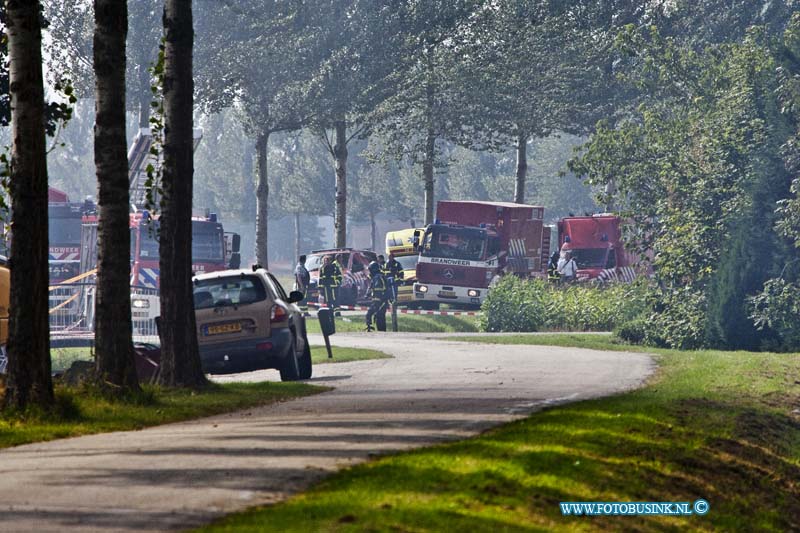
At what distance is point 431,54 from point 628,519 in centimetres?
4895

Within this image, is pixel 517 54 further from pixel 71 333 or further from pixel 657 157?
pixel 71 333

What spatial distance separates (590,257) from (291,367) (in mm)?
31868

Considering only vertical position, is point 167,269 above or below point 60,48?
below

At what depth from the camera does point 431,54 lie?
57.6m

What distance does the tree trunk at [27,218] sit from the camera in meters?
14.0

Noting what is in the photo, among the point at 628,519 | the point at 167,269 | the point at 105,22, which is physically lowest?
the point at 628,519

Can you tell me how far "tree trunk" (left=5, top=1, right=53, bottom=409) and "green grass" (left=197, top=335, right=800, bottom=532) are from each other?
4607 millimetres

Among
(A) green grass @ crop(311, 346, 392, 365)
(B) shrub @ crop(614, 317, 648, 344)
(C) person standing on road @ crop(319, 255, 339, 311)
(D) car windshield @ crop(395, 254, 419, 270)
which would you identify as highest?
(D) car windshield @ crop(395, 254, 419, 270)

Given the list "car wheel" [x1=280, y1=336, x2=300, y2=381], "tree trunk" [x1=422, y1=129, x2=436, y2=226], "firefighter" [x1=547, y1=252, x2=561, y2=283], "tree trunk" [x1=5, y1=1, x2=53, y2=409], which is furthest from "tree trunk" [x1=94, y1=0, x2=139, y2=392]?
"tree trunk" [x1=422, y1=129, x2=436, y2=226]

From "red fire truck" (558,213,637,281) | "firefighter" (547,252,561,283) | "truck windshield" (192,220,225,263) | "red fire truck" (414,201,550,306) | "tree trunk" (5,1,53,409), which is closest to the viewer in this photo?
"tree trunk" (5,1,53,409)

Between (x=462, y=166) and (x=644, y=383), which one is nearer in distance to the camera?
(x=644, y=383)

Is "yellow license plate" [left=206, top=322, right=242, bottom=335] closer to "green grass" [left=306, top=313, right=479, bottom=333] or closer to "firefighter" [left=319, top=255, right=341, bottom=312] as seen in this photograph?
"firefighter" [left=319, top=255, right=341, bottom=312]

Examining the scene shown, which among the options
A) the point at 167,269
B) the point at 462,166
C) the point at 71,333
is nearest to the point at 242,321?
the point at 167,269

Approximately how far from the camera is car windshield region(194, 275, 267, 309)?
21.5m
